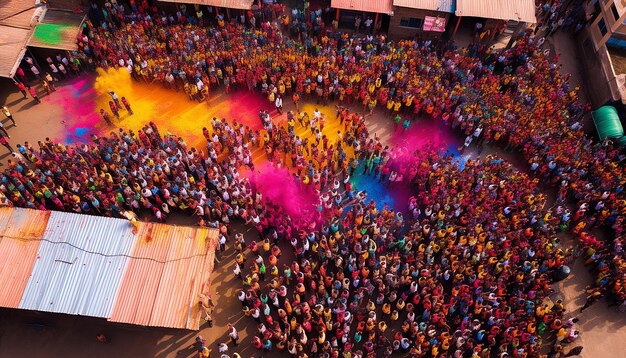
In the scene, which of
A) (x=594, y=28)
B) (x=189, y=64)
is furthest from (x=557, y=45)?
(x=189, y=64)

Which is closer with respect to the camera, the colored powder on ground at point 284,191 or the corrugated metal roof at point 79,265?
the corrugated metal roof at point 79,265

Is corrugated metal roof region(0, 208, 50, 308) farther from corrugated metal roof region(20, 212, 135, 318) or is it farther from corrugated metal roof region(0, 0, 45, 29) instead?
corrugated metal roof region(0, 0, 45, 29)

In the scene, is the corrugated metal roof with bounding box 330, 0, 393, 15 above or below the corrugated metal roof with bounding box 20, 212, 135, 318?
above

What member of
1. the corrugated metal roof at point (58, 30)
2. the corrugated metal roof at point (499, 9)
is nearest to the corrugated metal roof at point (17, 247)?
the corrugated metal roof at point (58, 30)

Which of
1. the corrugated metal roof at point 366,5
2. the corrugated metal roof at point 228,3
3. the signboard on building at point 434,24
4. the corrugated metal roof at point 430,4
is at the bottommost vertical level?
the signboard on building at point 434,24

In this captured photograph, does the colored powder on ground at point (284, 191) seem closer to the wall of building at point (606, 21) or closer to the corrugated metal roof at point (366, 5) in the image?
the corrugated metal roof at point (366, 5)

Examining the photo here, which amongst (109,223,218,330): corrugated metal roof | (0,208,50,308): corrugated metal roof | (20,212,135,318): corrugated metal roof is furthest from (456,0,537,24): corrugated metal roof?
(0,208,50,308): corrugated metal roof

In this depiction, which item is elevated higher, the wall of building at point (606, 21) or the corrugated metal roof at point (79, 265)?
the corrugated metal roof at point (79, 265)
